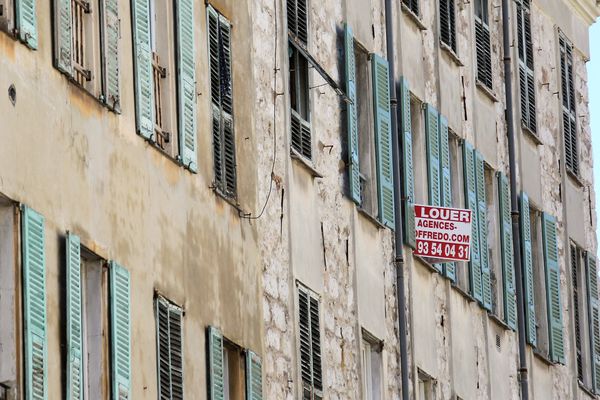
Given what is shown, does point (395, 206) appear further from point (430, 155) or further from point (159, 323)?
point (159, 323)

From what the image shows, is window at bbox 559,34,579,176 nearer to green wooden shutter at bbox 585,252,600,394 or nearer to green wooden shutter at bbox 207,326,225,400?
green wooden shutter at bbox 585,252,600,394

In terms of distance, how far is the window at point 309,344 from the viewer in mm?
28641

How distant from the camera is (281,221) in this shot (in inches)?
1115

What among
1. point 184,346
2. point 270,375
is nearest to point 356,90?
point 270,375

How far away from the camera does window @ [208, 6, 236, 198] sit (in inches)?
1058

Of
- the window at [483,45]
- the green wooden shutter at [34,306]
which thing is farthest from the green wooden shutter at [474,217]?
the green wooden shutter at [34,306]

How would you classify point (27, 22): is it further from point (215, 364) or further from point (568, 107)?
point (568, 107)

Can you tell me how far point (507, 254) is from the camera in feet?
122

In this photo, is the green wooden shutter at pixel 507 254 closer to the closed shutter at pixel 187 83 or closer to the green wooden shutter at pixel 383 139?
the green wooden shutter at pixel 383 139

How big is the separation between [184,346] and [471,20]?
13.1 metres

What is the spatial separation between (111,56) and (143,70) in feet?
2.74

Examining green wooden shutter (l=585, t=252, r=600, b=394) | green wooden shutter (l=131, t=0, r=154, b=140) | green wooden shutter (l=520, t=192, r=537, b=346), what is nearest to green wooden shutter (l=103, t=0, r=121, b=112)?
green wooden shutter (l=131, t=0, r=154, b=140)

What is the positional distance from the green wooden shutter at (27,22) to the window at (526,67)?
57.5 feet

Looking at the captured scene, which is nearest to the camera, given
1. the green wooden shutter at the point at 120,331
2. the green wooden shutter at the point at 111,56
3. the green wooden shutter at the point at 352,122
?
the green wooden shutter at the point at 120,331
